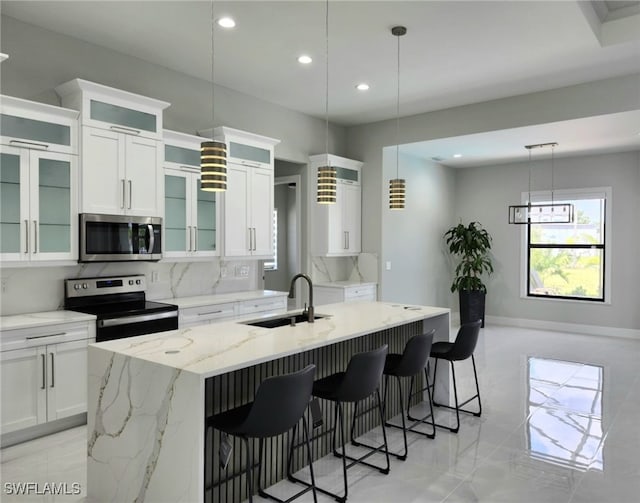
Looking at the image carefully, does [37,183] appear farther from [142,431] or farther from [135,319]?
[142,431]

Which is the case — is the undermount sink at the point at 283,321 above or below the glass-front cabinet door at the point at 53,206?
below

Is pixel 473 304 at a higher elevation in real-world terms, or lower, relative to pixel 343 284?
lower

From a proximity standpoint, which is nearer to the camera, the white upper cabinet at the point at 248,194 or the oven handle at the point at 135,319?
the oven handle at the point at 135,319

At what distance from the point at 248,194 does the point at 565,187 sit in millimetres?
5664

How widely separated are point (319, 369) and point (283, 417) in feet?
3.59

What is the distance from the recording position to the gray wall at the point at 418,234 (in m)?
7.13

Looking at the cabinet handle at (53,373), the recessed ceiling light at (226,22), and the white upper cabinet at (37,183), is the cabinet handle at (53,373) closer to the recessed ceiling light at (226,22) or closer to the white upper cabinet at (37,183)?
the white upper cabinet at (37,183)

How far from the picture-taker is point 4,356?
3328 mm

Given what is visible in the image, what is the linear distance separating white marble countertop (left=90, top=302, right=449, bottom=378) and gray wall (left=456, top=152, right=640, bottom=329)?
218 inches

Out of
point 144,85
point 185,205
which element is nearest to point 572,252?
point 185,205

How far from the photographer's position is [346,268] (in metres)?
7.30

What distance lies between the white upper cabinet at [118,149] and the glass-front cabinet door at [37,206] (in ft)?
0.45

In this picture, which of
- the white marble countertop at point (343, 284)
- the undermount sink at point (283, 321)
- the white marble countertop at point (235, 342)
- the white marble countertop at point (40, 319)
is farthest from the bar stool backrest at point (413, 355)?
the white marble countertop at point (343, 284)

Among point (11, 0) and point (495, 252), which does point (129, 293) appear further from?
point (495, 252)
